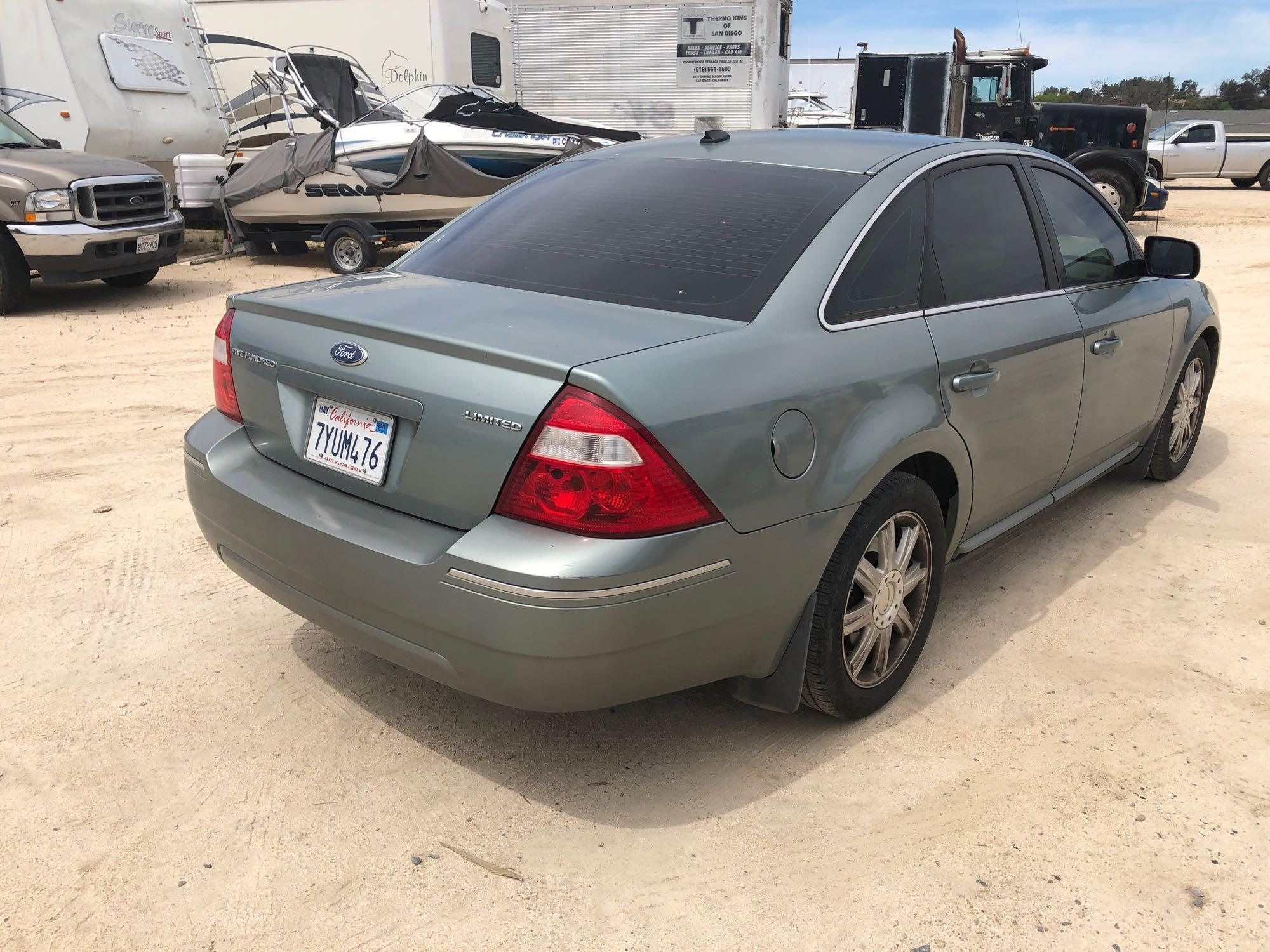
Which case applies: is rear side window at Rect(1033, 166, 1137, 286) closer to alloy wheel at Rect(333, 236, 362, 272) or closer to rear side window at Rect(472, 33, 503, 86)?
alloy wheel at Rect(333, 236, 362, 272)

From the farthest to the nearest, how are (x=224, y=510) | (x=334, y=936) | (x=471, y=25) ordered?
(x=471, y=25), (x=224, y=510), (x=334, y=936)

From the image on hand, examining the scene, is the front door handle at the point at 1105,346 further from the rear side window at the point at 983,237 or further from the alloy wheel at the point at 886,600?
the alloy wheel at the point at 886,600

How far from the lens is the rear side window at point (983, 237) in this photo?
313 cm

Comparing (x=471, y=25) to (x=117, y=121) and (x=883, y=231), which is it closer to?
(x=117, y=121)

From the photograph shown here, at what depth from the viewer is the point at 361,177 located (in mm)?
11180

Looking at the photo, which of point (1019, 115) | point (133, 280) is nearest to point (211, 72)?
point (133, 280)

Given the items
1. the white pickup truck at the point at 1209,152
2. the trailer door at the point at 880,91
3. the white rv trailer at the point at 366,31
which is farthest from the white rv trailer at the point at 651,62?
the white pickup truck at the point at 1209,152

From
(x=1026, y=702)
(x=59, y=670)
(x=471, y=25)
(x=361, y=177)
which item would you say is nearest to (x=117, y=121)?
(x=361, y=177)

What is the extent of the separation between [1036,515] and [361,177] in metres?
9.29

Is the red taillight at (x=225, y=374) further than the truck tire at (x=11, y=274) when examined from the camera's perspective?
No

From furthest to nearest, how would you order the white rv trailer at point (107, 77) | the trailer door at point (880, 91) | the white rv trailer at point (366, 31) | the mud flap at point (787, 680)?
the trailer door at point (880, 91) → the white rv trailer at point (366, 31) → the white rv trailer at point (107, 77) → the mud flap at point (787, 680)

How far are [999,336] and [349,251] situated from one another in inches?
374

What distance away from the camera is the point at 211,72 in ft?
44.5

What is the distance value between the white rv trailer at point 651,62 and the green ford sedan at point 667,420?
12.8 meters
